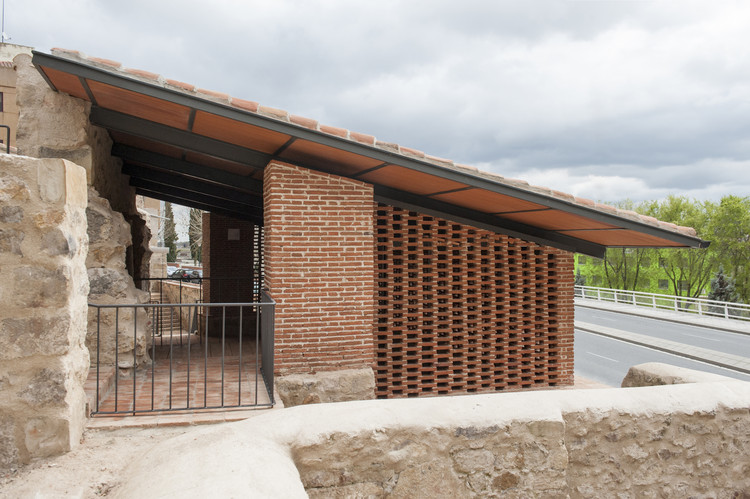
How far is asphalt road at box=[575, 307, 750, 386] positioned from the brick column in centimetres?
870

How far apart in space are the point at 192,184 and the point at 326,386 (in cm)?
516

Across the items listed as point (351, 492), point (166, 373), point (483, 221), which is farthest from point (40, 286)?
point (483, 221)

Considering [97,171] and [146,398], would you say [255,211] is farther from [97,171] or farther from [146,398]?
[146,398]

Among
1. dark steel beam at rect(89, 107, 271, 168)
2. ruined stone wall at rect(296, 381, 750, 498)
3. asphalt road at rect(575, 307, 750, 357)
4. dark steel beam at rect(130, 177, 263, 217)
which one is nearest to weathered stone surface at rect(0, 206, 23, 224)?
ruined stone wall at rect(296, 381, 750, 498)

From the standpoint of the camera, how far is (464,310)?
7273 millimetres

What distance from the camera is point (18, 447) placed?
10.1ft

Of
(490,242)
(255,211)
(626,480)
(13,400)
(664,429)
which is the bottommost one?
(626,480)

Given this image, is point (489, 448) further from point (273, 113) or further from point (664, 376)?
point (273, 113)

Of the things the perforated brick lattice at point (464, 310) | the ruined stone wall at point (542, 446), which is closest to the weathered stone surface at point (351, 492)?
the ruined stone wall at point (542, 446)

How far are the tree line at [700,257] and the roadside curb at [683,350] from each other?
14.3 m

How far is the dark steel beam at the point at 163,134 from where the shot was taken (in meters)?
6.02

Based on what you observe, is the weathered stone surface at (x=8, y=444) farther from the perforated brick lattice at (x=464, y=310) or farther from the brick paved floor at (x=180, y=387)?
the perforated brick lattice at (x=464, y=310)

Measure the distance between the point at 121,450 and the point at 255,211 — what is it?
7228mm

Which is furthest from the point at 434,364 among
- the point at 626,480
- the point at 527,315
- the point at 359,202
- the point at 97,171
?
the point at 97,171
